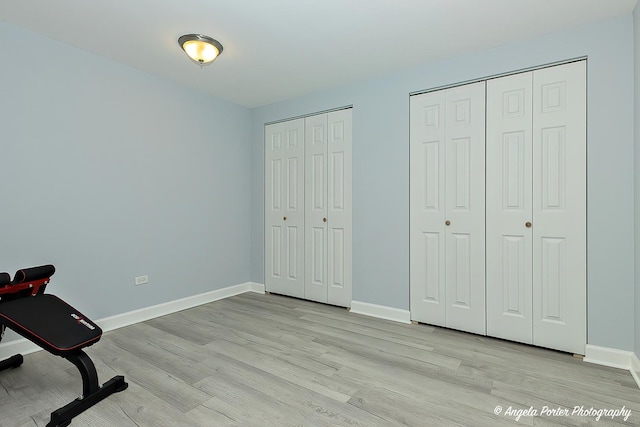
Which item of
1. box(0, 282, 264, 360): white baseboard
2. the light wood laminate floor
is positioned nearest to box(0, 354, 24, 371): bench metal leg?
the light wood laminate floor

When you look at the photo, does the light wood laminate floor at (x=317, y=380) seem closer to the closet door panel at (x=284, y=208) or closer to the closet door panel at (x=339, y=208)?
the closet door panel at (x=339, y=208)

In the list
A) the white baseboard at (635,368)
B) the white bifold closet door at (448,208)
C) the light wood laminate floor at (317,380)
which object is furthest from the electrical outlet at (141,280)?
the white baseboard at (635,368)

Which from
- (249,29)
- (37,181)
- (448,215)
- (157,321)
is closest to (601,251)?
(448,215)

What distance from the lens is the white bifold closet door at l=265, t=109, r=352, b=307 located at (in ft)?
13.1

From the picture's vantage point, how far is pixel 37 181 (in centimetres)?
279

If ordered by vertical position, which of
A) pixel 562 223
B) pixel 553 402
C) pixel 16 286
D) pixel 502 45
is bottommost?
pixel 553 402

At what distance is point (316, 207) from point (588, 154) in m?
2.73

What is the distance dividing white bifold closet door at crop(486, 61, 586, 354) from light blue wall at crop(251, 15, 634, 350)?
9 centimetres

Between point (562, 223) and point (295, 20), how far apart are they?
271 cm

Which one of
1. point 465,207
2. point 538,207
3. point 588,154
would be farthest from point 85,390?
point 588,154

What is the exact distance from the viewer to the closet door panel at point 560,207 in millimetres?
2668

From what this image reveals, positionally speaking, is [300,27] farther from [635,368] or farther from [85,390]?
[635,368]

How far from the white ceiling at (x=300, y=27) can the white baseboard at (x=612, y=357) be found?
8.34 feet

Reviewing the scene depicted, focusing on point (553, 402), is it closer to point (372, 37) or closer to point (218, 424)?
point (218, 424)
